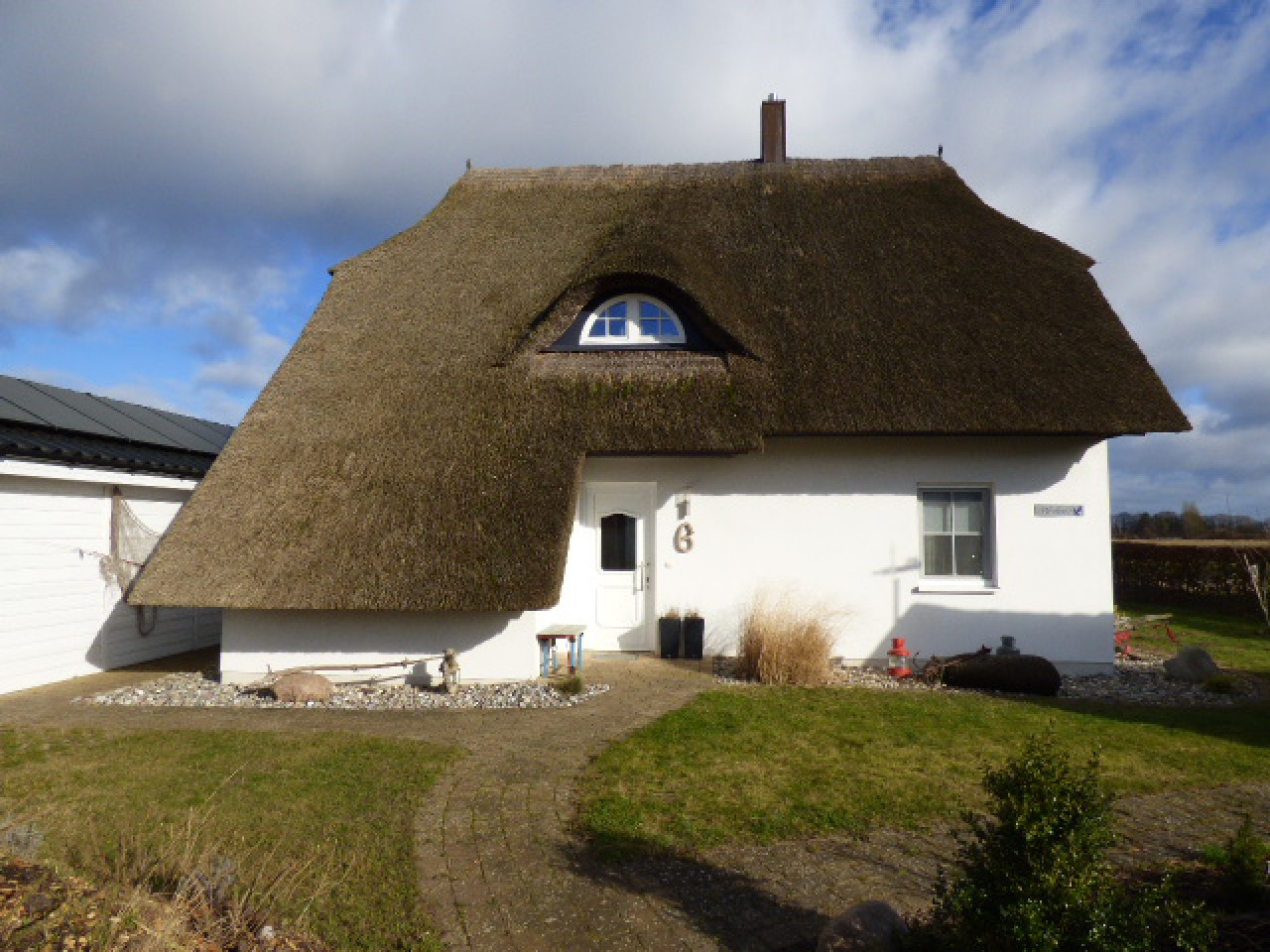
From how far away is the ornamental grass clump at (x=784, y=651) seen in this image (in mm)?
8375

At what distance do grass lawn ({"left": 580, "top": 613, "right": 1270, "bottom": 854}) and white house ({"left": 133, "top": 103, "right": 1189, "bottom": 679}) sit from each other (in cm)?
197

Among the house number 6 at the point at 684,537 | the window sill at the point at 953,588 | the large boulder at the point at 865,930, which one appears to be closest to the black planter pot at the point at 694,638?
the house number 6 at the point at 684,537

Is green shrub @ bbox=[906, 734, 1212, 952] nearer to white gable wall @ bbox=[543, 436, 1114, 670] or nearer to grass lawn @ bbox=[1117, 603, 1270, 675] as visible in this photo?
white gable wall @ bbox=[543, 436, 1114, 670]

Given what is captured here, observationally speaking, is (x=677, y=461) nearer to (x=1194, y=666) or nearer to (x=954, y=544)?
(x=954, y=544)

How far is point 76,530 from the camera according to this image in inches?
366

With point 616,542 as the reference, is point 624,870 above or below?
below

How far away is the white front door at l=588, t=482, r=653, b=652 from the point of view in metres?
9.74

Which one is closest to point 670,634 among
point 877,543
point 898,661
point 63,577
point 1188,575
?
point 898,661

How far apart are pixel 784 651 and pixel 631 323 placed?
470cm

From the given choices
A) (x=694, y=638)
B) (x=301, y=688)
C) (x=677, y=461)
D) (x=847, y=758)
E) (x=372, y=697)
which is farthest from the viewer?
(x=677, y=461)

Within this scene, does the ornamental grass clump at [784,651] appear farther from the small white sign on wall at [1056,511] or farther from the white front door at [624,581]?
the small white sign on wall at [1056,511]

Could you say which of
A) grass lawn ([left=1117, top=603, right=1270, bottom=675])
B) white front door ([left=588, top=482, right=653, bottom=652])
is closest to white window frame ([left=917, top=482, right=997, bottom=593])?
white front door ([left=588, top=482, right=653, bottom=652])

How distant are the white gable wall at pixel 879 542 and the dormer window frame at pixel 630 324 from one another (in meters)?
1.62

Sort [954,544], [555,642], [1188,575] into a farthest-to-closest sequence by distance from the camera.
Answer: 1. [1188,575]
2. [954,544]
3. [555,642]
